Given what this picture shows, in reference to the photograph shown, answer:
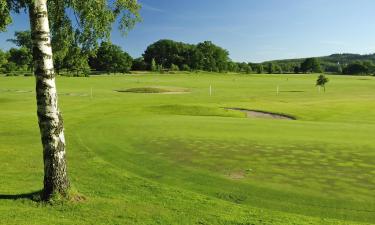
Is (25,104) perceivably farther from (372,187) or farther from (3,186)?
(372,187)

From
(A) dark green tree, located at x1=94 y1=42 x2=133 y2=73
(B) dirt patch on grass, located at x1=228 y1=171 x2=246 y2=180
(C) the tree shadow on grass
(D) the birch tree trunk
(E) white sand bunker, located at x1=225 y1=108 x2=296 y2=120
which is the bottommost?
(E) white sand bunker, located at x1=225 y1=108 x2=296 y2=120

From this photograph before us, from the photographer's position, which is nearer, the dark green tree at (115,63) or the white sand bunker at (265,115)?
the white sand bunker at (265,115)

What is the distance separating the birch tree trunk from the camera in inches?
495

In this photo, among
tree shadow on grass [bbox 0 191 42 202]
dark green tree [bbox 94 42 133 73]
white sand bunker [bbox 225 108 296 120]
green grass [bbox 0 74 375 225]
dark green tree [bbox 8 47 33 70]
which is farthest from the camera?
dark green tree [bbox 94 42 133 73]

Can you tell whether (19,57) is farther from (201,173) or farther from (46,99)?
(46,99)

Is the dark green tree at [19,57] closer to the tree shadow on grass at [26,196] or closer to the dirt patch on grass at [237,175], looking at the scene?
the dirt patch on grass at [237,175]

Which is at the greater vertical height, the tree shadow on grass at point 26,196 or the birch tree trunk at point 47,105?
the birch tree trunk at point 47,105

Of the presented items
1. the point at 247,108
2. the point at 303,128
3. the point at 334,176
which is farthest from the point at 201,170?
the point at 247,108

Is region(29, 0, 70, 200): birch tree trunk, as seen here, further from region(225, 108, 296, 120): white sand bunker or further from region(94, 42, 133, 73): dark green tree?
region(94, 42, 133, 73): dark green tree

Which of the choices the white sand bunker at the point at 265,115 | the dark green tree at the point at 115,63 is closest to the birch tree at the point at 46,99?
the white sand bunker at the point at 265,115

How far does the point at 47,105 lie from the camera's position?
12711 millimetres

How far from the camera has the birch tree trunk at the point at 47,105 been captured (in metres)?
12.6

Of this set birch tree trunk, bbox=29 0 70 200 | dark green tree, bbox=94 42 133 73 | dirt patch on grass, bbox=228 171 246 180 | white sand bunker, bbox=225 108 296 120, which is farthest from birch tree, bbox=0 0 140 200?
dark green tree, bbox=94 42 133 73

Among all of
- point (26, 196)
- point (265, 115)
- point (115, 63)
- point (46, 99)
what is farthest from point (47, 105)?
point (115, 63)
